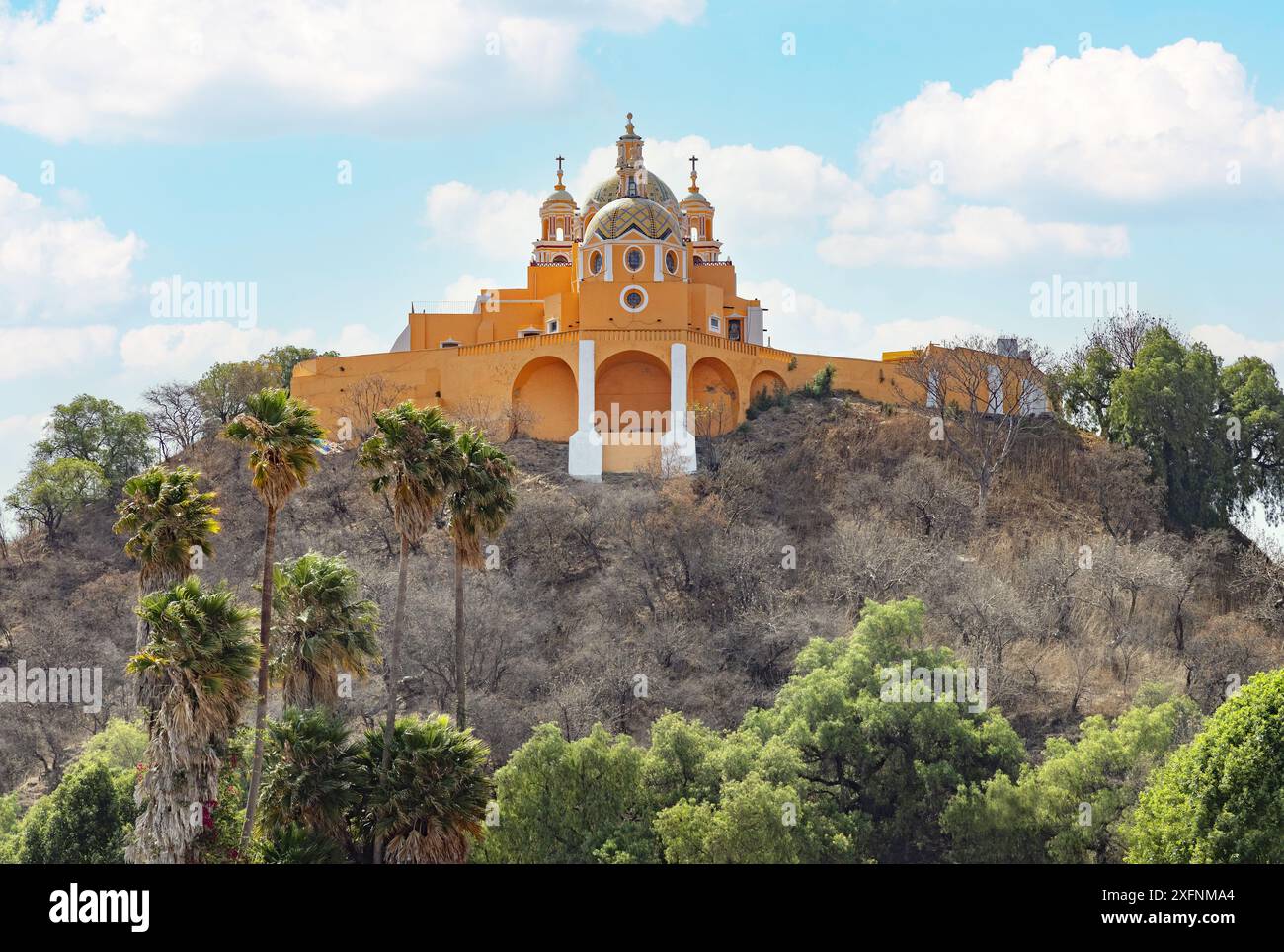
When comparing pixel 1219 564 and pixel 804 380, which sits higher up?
pixel 804 380

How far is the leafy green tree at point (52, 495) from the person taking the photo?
56719 millimetres

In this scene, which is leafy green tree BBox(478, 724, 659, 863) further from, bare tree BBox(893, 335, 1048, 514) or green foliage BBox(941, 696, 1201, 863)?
bare tree BBox(893, 335, 1048, 514)

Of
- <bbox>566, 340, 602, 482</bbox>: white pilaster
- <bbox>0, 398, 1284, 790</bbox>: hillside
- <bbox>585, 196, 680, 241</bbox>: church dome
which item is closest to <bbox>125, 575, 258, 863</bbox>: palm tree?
<bbox>0, 398, 1284, 790</bbox>: hillside

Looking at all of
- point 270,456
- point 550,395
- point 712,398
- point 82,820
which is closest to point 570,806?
point 270,456

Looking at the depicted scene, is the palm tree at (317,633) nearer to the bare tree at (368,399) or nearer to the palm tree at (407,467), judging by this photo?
the palm tree at (407,467)

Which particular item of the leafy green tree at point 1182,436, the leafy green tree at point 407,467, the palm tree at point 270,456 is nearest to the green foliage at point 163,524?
the palm tree at point 270,456

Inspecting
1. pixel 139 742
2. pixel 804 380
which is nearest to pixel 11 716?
pixel 139 742

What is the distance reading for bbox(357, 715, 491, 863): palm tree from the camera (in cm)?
2716

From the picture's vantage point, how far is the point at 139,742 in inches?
1453

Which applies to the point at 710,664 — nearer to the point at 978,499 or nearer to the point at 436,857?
the point at 978,499

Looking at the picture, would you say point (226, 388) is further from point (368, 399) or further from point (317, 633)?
point (317, 633)

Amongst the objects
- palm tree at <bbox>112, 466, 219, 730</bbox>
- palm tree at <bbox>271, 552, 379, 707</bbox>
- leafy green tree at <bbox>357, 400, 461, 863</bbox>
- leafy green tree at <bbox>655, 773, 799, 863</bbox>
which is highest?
leafy green tree at <bbox>357, 400, 461, 863</bbox>

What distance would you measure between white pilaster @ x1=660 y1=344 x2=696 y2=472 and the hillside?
0.62 meters

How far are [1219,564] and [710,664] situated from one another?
1452 centimetres
